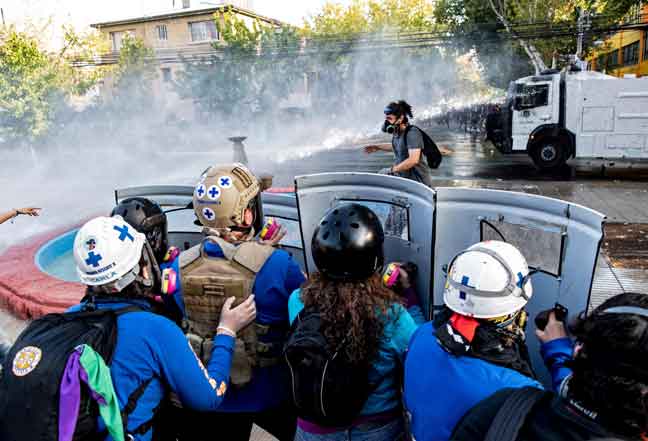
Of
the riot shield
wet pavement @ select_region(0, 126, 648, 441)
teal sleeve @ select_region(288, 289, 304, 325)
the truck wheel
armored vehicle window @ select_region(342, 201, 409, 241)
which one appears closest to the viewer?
teal sleeve @ select_region(288, 289, 304, 325)

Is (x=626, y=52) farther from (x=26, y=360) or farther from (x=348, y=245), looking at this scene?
(x=26, y=360)

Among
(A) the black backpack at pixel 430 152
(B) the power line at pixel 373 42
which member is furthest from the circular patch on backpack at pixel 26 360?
(B) the power line at pixel 373 42

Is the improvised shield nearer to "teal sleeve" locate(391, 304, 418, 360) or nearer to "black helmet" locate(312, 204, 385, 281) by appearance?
"black helmet" locate(312, 204, 385, 281)

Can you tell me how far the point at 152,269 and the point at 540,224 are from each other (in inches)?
63.8

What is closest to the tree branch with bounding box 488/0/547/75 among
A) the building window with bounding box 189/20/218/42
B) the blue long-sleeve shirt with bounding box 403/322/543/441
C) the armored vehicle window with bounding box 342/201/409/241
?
the armored vehicle window with bounding box 342/201/409/241

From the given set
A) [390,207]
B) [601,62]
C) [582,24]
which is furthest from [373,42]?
[390,207]

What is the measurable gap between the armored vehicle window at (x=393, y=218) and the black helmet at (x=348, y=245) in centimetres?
77

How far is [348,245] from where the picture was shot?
6.03 feet

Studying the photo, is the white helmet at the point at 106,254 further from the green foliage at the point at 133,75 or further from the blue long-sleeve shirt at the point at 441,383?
the green foliage at the point at 133,75

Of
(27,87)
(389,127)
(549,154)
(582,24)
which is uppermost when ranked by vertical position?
(582,24)

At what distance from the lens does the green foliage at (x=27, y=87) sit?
17.0m

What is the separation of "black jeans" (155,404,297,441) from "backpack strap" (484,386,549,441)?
51.6 inches

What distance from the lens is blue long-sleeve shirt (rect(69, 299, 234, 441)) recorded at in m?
1.64

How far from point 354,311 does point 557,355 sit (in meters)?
0.69
